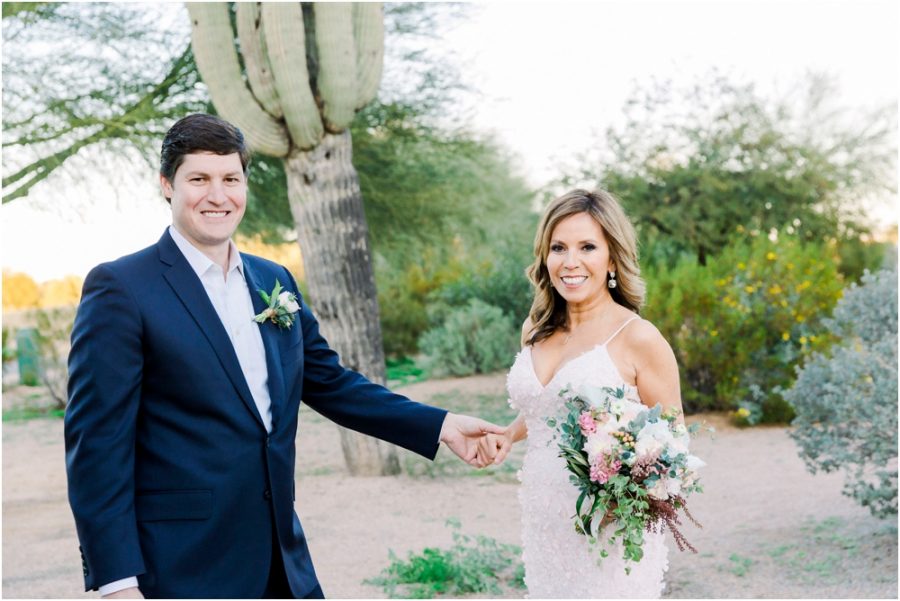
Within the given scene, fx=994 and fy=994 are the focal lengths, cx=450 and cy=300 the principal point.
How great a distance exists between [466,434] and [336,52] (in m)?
5.19

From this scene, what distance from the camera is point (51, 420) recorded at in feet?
50.4

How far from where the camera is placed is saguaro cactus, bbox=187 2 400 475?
324 inches

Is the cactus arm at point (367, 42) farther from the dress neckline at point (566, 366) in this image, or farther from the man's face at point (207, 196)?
the man's face at point (207, 196)

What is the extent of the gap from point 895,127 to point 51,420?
1411 cm

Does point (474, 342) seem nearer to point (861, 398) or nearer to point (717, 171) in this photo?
point (717, 171)

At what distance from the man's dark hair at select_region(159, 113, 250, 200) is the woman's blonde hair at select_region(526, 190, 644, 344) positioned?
49.9 inches

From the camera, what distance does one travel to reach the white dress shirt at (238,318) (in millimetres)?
3027

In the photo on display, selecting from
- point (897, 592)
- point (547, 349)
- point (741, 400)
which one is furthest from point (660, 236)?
point (547, 349)

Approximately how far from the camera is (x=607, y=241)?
371cm

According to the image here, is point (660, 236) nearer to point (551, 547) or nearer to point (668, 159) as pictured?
point (668, 159)

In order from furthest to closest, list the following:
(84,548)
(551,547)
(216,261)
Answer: (551,547)
(216,261)
(84,548)

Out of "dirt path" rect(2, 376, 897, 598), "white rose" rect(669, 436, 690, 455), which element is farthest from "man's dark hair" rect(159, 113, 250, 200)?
"dirt path" rect(2, 376, 897, 598)

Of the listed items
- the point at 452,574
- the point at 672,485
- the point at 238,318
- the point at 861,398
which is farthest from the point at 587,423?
the point at 861,398

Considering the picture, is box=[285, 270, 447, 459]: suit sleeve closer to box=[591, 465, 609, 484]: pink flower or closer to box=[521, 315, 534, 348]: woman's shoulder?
box=[521, 315, 534, 348]: woman's shoulder
